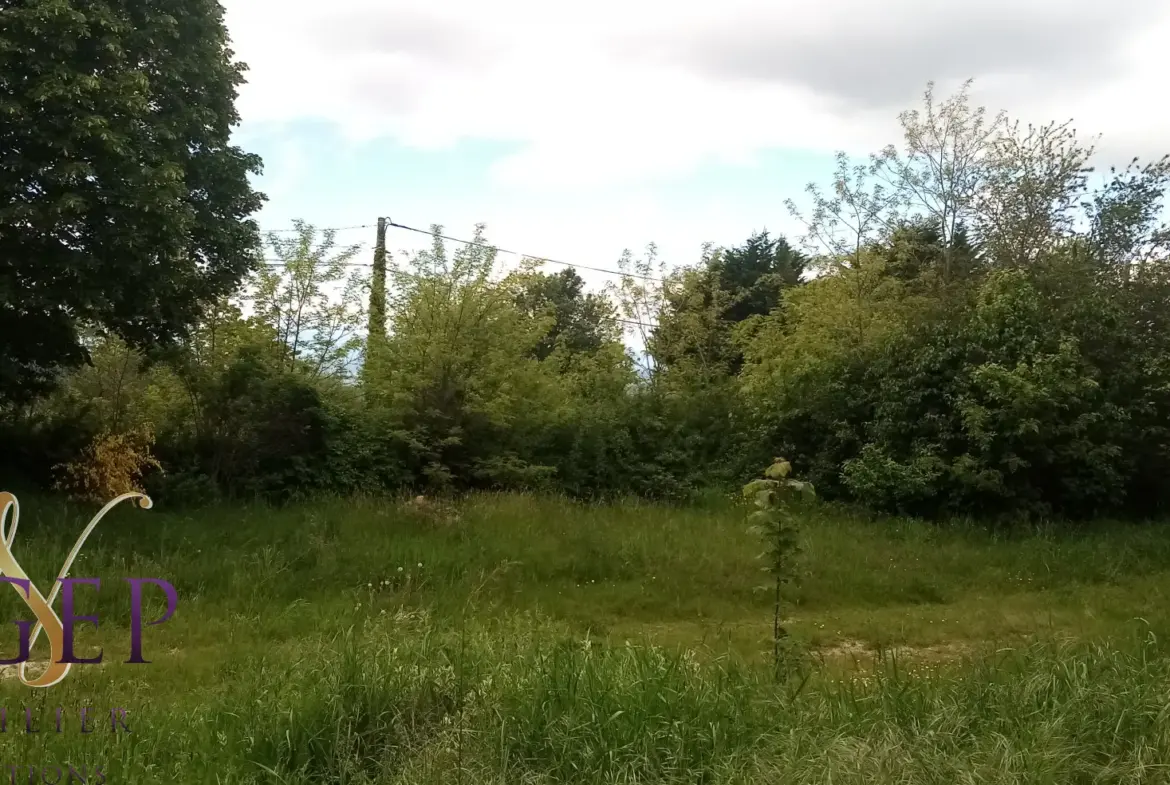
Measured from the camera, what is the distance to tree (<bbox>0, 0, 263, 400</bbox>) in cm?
817

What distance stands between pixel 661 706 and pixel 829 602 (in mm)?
5203

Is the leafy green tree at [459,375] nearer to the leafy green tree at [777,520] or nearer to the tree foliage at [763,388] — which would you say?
the tree foliage at [763,388]

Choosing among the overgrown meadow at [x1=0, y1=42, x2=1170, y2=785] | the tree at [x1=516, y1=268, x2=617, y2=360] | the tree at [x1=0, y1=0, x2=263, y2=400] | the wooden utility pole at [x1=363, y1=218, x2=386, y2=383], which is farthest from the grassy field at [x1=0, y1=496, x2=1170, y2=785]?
the tree at [x1=516, y1=268, x2=617, y2=360]

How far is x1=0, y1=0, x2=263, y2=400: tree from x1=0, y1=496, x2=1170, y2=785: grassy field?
7.20 ft

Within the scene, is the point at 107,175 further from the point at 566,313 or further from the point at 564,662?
the point at 566,313

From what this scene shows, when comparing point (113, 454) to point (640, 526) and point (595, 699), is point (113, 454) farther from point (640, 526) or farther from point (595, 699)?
point (595, 699)

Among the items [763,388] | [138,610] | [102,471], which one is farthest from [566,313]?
[138,610]

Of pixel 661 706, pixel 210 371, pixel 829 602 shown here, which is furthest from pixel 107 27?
pixel 829 602

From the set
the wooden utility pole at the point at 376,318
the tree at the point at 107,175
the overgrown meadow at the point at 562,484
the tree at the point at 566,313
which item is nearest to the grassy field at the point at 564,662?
the overgrown meadow at the point at 562,484

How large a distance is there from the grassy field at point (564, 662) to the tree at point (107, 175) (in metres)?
2.19

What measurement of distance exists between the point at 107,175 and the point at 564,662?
7314mm

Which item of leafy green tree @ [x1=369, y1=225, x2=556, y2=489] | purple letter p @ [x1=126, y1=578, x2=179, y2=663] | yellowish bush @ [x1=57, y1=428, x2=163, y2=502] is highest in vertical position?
leafy green tree @ [x1=369, y1=225, x2=556, y2=489]

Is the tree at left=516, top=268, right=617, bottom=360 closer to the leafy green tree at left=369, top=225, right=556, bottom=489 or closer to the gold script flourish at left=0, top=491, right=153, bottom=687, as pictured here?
the leafy green tree at left=369, top=225, right=556, bottom=489

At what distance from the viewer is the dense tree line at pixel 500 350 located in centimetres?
870
